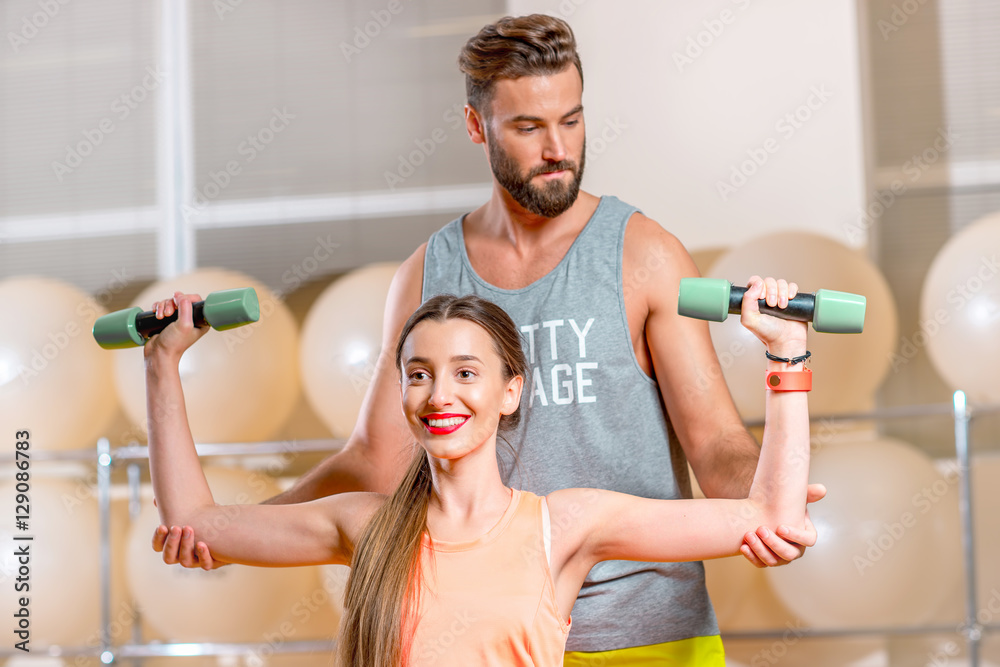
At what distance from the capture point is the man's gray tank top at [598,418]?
1487 millimetres

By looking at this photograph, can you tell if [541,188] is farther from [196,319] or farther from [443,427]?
[196,319]

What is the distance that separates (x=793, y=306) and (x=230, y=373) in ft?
5.60

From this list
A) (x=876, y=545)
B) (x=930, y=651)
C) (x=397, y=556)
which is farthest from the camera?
(x=930, y=651)

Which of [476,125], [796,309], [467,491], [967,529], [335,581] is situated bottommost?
[335,581]

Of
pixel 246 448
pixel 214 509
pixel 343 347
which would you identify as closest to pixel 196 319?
pixel 214 509

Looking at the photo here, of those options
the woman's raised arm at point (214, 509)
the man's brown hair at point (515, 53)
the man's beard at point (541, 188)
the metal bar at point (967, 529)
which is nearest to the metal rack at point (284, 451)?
the metal bar at point (967, 529)

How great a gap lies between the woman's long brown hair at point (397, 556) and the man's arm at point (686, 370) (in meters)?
0.23

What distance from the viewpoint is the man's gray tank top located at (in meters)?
1.49

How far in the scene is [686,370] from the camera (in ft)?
4.82

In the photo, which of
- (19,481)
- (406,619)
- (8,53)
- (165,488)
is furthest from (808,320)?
(8,53)

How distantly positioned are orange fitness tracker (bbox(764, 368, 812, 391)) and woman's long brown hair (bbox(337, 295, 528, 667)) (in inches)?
14.1

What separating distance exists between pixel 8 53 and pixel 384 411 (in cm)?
274

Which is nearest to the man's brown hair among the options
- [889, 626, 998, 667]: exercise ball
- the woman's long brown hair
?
the woman's long brown hair

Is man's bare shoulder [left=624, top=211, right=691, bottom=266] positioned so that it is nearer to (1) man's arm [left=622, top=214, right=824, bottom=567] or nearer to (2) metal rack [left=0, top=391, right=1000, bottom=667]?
(1) man's arm [left=622, top=214, right=824, bottom=567]
